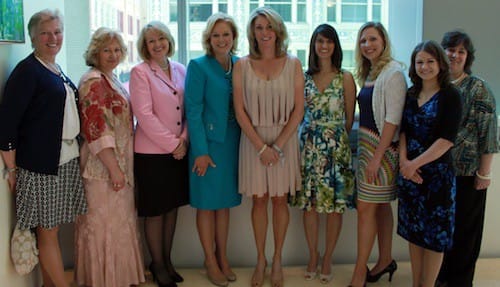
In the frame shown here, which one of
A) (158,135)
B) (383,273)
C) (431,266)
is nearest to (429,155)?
(431,266)

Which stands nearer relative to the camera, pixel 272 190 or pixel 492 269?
pixel 272 190

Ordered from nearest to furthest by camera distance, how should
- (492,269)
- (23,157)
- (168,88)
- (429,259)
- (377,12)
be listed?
1. (23,157)
2. (429,259)
3. (168,88)
4. (492,269)
5. (377,12)

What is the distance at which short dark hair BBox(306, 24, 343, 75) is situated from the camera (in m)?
2.76

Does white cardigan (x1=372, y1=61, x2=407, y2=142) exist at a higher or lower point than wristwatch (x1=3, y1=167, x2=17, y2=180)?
higher

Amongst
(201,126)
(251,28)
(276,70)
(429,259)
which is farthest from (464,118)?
(201,126)

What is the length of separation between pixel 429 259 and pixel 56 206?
192 centimetres

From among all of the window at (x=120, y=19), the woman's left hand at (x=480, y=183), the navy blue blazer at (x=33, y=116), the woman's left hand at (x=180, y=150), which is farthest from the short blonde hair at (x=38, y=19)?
the woman's left hand at (x=480, y=183)

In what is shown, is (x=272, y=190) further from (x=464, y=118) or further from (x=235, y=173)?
(x=464, y=118)

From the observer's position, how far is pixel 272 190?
2.79 m

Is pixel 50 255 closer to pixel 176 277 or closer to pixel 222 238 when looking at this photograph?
pixel 176 277

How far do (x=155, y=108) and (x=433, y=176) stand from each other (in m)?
1.49

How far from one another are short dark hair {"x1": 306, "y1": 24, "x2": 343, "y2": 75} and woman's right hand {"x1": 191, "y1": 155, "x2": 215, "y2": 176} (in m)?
0.77

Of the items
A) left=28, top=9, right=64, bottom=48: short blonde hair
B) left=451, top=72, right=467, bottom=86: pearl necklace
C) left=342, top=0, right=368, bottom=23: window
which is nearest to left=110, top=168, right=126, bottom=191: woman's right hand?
left=28, top=9, right=64, bottom=48: short blonde hair

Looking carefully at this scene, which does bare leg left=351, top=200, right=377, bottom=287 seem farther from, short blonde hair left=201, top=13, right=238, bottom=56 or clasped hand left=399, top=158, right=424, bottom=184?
short blonde hair left=201, top=13, right=238, bottom=56
